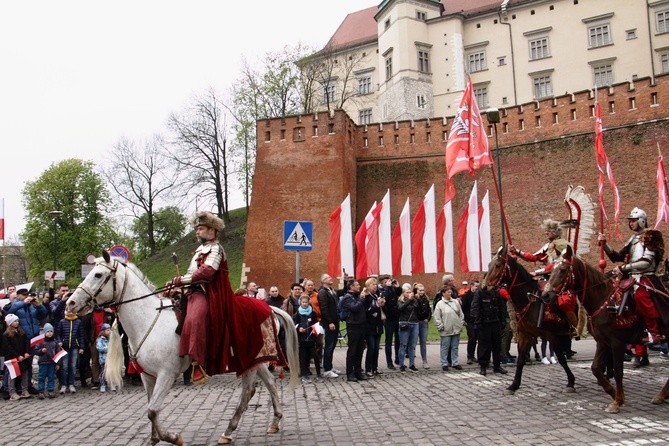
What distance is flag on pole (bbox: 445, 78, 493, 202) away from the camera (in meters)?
14.4

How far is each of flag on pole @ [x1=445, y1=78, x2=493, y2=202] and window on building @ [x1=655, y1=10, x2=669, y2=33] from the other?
126ft

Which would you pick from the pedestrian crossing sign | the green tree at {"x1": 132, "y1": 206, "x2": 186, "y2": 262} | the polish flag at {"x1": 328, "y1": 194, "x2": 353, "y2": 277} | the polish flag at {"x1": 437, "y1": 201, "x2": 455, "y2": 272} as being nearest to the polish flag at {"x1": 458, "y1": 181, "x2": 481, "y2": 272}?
the polish flag at {"x1": 437, "y1": 201, "x2": 455, "y2": 272}

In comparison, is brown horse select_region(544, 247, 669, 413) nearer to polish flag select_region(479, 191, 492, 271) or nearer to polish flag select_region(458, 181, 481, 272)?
polish flag select_region(458, 181, 481, 272)

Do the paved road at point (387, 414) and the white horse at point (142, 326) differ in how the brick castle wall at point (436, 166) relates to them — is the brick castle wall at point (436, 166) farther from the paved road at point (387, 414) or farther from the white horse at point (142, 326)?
the white horse at point (142, 326)

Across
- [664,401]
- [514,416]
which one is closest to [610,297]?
[664,401]

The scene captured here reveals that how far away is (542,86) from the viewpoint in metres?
49.5

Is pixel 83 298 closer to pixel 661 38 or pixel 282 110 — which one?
pixel 282 110

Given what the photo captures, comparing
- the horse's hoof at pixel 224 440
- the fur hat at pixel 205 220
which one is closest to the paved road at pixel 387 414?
the horse's hoof at pixel 224 440

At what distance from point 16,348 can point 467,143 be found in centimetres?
1105

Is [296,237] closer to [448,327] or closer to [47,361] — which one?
[448,327]

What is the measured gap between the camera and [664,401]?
8180mm

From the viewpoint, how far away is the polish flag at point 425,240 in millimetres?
19438

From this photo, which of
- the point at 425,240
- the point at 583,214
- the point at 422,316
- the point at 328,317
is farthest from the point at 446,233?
the point at 583,214

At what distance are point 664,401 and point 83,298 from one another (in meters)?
7.96
